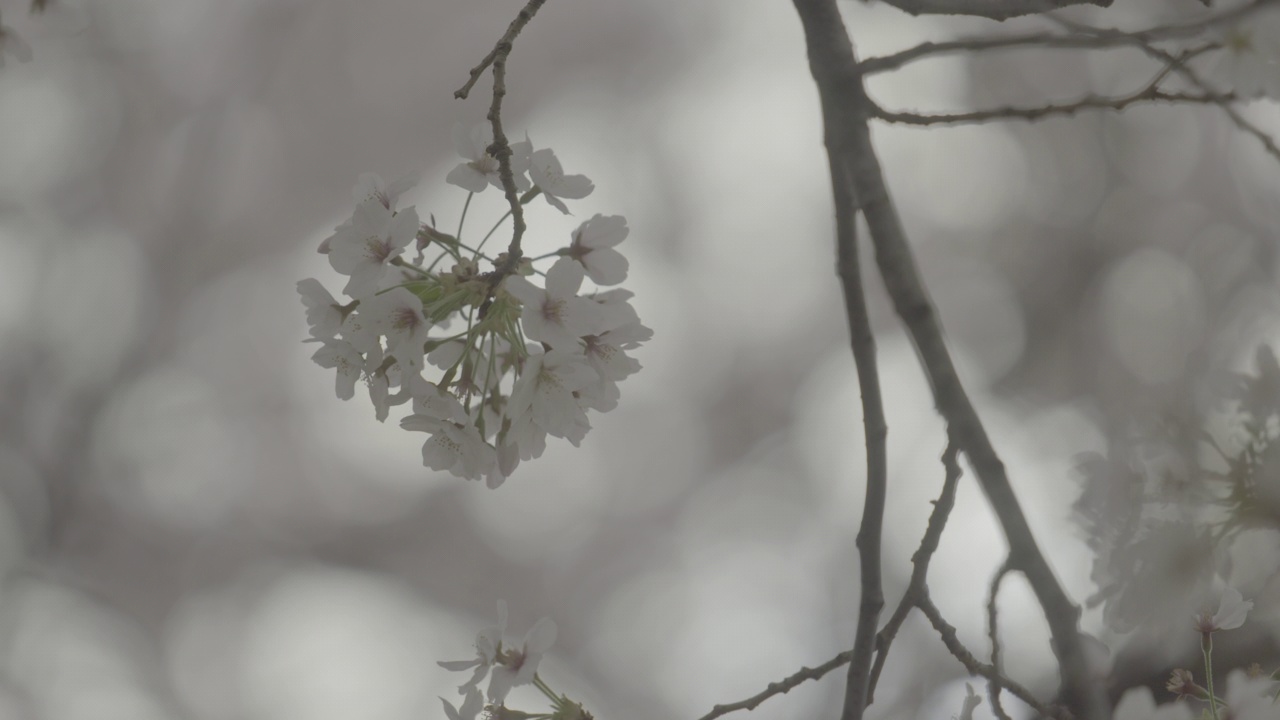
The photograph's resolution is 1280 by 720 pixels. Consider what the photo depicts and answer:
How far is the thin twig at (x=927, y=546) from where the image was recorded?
347mm

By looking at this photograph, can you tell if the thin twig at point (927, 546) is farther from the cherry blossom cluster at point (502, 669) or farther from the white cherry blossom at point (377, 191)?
the white cherry blossom at point (377, 191)

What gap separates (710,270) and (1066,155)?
747 mm

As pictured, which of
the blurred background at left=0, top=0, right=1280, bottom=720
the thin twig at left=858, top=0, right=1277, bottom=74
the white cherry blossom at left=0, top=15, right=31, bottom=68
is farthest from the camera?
the blurred background at left=0, top=0, right=1280, bottom=720

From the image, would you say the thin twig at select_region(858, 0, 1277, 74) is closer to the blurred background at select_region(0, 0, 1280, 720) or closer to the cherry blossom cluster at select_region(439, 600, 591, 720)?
the cherry blossom cluster at select_region(439, 600, 591, 720)

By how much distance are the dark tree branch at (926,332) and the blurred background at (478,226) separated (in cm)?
121

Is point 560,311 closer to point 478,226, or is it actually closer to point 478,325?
point 478,325

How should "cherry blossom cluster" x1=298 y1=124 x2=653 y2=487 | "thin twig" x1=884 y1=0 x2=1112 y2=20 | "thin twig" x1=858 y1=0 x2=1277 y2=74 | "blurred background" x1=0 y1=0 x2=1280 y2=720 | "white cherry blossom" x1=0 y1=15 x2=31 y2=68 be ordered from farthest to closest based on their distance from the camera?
"blurred background" x1=0 y1=0 x2=1280 y2=720
"white cherry blossom" x1=0 y1=15 x2=31 y2=68
"cherry blossom cluster" x1=298 y1=124 x2=653 y2=487
"thin twig" x1=884 y1=0 x2=1112 y2=20
"thin twig" x1=858 y1=0 x2=1277 y2=74

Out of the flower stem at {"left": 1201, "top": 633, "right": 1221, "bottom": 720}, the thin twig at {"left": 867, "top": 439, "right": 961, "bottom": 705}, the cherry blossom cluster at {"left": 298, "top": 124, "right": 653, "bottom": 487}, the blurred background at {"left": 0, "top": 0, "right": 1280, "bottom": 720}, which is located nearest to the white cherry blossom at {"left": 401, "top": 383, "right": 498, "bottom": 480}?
the cherry blossom cluster at {"left": 298, "top": 124, "right": 653, "bottom": 487}

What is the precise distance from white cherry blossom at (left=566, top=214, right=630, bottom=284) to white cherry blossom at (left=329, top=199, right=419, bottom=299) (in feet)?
0.29

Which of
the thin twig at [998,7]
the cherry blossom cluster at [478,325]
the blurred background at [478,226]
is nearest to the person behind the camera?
the thin twig at [998,7]

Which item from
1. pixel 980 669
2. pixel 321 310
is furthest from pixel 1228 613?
Answer: pixel 321 310

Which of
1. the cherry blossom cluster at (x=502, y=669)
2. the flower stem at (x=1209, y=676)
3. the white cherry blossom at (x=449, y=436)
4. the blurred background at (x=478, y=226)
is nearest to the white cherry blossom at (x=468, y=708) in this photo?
the cherry blossom cluster at (x=502, y=669)

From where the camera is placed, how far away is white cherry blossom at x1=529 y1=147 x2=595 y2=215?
18.7 inches

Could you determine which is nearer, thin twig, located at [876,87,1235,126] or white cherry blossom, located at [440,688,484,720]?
thin twig, located at [876,87,1235,126]
